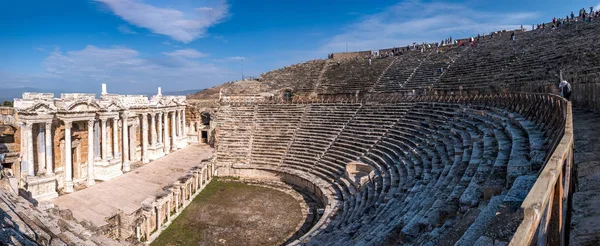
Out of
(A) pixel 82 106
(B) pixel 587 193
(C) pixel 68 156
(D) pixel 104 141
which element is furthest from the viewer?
(D) pixel 104 141

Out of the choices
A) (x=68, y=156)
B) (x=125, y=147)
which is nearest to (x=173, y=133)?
(x=125, y=147)

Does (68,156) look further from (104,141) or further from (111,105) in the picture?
(111,105)

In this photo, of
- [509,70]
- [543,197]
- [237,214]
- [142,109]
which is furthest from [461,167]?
[142,109]

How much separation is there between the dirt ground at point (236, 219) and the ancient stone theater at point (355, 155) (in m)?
0.16

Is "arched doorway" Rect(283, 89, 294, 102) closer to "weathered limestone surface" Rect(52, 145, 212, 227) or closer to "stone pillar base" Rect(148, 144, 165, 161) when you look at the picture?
"weathered limestone surface" Rect(52, 145, 212, 227)

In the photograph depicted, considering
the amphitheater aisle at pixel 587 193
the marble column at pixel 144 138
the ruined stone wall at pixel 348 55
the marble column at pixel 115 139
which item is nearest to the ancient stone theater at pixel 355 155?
the amphitheater aisle at pixel 587 193

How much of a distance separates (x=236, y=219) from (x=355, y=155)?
670 cm

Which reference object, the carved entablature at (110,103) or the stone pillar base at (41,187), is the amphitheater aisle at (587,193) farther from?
the carved entablature at (110,103)

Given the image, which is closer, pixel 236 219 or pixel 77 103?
pixel 236 219

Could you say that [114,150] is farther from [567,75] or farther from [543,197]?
[567,75]

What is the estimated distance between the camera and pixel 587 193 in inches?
173

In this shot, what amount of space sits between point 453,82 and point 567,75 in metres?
8.10

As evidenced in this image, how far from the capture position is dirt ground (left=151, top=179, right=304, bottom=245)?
13.5 m

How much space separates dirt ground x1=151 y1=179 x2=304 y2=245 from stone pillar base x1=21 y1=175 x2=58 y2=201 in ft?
18.7
